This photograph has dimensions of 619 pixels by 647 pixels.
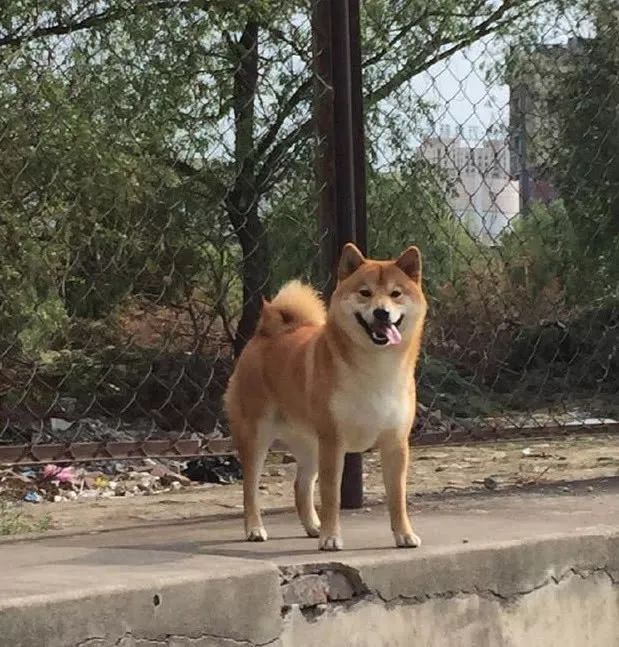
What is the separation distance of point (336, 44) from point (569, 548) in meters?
1.70

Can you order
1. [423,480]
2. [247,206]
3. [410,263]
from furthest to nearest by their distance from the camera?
[423,480]
[247,206]
[410,263]

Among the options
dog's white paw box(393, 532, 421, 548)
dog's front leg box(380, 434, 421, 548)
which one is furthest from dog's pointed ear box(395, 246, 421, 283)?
dog's white paw box(393, 532, 421, 548)

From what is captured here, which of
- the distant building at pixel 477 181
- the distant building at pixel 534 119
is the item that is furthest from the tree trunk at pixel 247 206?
the distant building at pixel 534 119

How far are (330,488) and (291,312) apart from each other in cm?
59

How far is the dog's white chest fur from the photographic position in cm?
291

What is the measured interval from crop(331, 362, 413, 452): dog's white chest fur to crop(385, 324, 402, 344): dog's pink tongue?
0.07 m

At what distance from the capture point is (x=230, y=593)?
2.42 metres

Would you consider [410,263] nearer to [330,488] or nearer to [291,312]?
[291,312]

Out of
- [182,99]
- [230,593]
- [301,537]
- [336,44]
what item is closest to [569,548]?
[301,537]

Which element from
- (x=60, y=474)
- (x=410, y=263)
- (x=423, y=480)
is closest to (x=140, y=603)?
(x=410, y=263)

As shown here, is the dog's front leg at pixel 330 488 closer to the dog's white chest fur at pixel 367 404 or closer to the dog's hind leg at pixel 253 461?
the dog's white chest fur at pixel 367 404

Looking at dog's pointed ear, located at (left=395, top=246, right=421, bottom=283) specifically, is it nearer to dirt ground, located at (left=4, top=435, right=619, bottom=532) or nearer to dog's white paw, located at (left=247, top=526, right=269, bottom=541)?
dog's white paw, located at (left=247, top=526, right=269, bottom=541)

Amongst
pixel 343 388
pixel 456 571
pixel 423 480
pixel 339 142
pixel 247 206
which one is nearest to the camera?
pixel 456 571

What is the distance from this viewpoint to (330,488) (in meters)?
2.94
